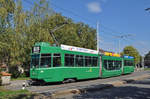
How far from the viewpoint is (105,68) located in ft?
65.3

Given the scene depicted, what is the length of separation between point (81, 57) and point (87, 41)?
27.2 metres

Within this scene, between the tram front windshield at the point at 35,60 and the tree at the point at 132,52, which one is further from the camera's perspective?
the tree at the point at 132,52

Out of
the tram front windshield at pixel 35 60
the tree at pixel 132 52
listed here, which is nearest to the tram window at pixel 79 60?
the tram front windshield at pixel 35 60

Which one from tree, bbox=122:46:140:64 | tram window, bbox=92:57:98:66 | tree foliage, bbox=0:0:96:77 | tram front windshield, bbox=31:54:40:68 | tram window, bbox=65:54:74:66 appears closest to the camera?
tram front windshield, bbox=31:54:40:68

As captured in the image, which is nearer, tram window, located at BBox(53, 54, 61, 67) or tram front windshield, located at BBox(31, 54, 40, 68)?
tram front windshield, located at BBox(31, 54, 40, 68)

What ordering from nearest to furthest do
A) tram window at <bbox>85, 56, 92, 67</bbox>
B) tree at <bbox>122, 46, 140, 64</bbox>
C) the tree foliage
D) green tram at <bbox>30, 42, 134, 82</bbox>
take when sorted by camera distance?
green tram at <bbox>30, 42, 134, 82</bbox>, tram window at <bbox>85, 56, 92, 67</bbox>, the tree foliage, tree at <bbox>122, 46, 140, 64</bbox>

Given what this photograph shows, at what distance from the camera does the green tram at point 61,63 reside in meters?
13.3

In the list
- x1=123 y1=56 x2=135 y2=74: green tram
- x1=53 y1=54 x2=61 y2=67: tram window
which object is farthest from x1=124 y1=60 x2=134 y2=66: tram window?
x1=53 y1=54 x2=61 y2=67: tram window

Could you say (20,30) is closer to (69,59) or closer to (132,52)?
A: (69,59)

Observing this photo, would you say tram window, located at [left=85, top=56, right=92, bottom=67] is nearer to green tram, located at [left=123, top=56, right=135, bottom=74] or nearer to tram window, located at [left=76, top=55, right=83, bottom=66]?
tram window, located at [left=76, top=55, right=83, bottom=66]

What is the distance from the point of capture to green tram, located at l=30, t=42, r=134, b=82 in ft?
43.6

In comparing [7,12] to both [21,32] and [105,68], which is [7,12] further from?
[105,68]

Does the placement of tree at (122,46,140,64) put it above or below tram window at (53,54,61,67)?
above

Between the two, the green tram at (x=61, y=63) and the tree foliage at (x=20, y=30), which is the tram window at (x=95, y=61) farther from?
the tree foliage at (x=20, y=30)
